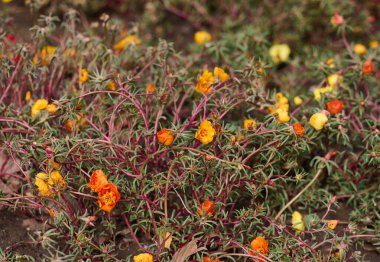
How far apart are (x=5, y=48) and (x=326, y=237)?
1.95 meters

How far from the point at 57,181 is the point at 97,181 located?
0.59ft

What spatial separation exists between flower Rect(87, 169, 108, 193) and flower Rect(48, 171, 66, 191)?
0.13 metres

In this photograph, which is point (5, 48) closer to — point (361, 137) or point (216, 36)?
point (216, 36)

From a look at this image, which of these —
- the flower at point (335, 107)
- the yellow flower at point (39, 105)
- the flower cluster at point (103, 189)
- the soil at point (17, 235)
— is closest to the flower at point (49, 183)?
the flower cluster at point (103, 189)

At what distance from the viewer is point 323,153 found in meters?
2.82

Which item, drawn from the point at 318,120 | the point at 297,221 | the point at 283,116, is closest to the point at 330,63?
the point at 318,120

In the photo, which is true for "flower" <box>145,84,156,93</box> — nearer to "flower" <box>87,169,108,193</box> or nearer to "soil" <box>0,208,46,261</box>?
"flower" <box>87,169,108,193</box>

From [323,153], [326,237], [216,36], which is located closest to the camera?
[326,237]

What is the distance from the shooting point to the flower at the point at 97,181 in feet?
7.23

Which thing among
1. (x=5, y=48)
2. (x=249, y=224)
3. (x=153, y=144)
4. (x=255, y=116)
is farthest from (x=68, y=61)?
(x=249, y=224)

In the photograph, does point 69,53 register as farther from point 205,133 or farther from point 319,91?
point 319,91

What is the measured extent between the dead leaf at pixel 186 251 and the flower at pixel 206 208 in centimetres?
12

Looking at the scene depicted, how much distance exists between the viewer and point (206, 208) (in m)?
2.29

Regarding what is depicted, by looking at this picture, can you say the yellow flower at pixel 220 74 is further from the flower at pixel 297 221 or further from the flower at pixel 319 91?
the flower at pixel 297 221
